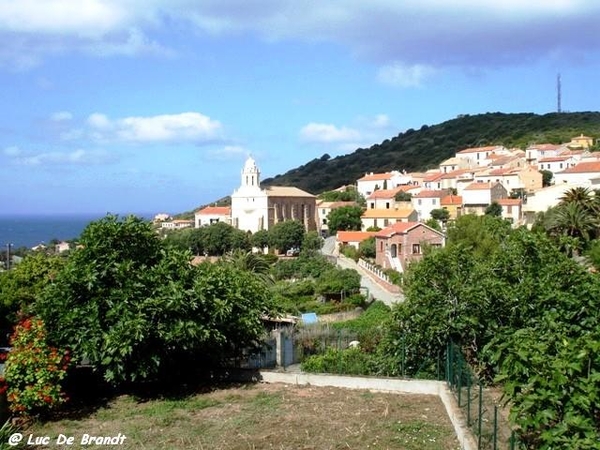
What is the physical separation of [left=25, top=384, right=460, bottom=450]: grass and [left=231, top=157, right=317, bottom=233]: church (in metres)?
82.1

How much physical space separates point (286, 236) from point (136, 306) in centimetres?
6519

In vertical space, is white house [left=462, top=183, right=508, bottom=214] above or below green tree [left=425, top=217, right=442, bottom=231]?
above

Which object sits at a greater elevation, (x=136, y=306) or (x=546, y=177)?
(x=546, y=177)

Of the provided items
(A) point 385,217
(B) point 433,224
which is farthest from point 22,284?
(A) point 385,217

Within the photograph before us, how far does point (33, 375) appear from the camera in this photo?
11227mm

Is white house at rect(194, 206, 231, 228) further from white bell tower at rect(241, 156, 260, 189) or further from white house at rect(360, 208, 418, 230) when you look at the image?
white house at rect(360, 208, 418, 230)

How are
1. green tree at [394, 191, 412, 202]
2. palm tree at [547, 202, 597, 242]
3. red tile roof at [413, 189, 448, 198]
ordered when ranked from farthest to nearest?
green tree at [394, 191, 412, 202] < red tile roof at [413, 189, 448, 198] < palm tree at [547, 202, 597, 242]

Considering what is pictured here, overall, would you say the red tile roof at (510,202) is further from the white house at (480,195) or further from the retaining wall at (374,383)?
the retaining wall at (374,383)

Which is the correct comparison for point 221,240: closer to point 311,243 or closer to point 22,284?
point 311,243

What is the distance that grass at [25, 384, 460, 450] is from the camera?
964 centimetres

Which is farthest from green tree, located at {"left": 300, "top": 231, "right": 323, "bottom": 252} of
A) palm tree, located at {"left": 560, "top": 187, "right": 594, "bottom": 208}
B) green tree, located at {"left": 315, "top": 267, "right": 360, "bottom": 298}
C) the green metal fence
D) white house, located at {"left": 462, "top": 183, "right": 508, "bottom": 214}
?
the green metal fence

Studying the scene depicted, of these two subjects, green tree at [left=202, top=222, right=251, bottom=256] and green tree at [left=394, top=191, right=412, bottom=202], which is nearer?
green tree at [left=202, top=222, right=251, bottom=256]

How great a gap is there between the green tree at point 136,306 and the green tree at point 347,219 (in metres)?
69.3

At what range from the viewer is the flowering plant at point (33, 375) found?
1103cm
